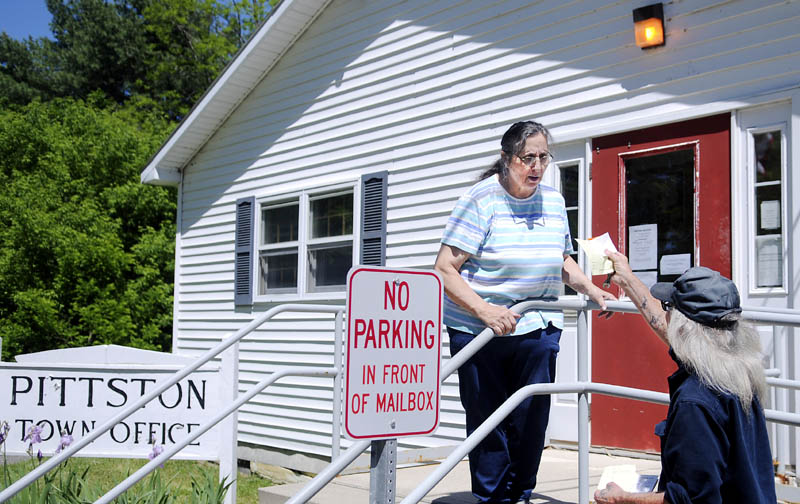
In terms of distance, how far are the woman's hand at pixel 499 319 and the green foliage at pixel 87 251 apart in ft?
38.8

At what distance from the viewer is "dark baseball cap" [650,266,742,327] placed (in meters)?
2.14

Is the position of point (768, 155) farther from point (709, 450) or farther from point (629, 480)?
point (709, 450)

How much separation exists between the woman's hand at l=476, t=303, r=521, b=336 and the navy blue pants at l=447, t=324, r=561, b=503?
194mm

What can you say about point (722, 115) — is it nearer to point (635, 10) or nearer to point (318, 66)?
point (635, 10)

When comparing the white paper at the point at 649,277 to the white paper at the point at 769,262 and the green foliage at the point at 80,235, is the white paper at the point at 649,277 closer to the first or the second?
the white paper at the point at 769,262

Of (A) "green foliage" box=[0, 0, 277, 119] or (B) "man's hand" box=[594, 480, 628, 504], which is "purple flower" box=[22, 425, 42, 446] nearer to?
(B) "man's hand" box=[594, 480, 628, 504]

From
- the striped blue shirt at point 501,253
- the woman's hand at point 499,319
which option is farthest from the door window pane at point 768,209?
the woman's hand at point 499,319

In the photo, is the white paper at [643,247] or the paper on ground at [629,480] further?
the white paper at [643,247]

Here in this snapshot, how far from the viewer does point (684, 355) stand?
2145mm

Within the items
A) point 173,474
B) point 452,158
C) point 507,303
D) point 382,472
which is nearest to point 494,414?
point 382,472

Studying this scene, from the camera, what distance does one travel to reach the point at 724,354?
212cm

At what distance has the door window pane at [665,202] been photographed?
5363 millimetres

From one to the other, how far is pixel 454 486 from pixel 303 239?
4.81 metres

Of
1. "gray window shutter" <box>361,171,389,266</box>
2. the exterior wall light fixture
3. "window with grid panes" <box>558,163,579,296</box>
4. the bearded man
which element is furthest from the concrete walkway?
"gray window shutter" <box>361,171,389,266</box>
